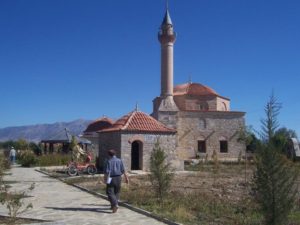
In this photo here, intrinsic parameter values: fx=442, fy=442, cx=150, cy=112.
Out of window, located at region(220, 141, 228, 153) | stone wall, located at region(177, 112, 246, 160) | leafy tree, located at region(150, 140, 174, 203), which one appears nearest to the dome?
stone wall, located at region(177, 112, 246, 160)

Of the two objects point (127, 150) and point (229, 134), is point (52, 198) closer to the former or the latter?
point (127, 150)

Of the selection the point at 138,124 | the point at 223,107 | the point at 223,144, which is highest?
the point at 223,107

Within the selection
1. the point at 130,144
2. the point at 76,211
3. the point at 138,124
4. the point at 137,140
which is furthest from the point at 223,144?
the point at 76,211

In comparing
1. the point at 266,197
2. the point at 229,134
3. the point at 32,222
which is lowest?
the point at 32,222

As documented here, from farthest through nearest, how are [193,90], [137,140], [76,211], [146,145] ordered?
[193,90] → [146,145] → [137,140] → [76,211]

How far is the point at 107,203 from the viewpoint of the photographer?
12273 millimetres

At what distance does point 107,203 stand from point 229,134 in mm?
33006

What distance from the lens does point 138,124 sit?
24.4m

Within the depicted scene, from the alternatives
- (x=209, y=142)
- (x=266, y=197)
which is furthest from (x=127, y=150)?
(x=209, y=142)

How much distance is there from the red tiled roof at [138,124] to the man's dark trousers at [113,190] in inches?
485

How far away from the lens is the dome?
45500 mm

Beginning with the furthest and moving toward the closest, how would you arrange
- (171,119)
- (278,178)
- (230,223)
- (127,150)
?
(171,119), (127,150), (230,223), (278,178)

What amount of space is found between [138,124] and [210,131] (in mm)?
20311

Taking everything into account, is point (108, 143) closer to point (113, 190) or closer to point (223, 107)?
point (113, 190)
